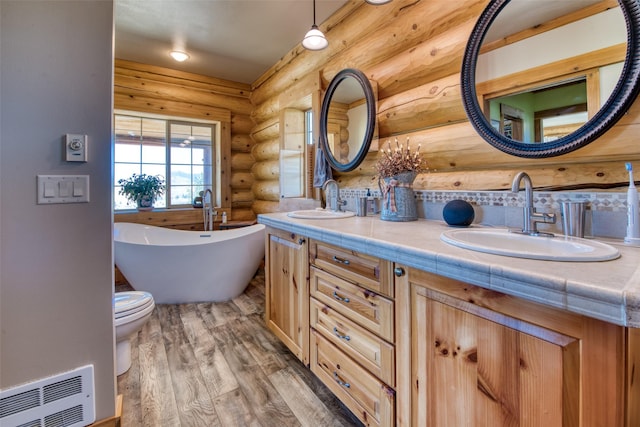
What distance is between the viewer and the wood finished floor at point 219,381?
4.92 feet

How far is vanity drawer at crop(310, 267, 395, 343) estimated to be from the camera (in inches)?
47.1

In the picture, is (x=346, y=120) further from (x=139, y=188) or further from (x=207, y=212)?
(x=139, y=188)

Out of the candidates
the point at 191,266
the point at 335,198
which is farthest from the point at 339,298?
the point at 191,266

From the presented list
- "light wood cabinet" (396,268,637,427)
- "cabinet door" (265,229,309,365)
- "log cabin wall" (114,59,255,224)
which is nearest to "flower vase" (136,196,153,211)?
"log cabin wall" (114,59,255,224)

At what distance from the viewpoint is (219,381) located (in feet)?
5.83

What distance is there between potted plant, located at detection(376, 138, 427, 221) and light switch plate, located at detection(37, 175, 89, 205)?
1.51 metres

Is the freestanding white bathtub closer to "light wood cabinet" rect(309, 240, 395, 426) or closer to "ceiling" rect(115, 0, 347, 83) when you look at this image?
"light wood cabinet" rect(309, 240, 395, 426)

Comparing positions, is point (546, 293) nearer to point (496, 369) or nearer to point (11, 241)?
point (496, 369)

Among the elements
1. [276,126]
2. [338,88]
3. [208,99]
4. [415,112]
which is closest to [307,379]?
[415,112]

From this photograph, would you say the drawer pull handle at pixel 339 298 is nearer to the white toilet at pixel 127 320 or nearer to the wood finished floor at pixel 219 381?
the wood finished floor at pixel 219 381

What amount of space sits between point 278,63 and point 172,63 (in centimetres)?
139

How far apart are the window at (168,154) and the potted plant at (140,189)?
12cm

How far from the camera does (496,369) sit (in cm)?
85

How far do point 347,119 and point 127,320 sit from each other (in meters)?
2.17
